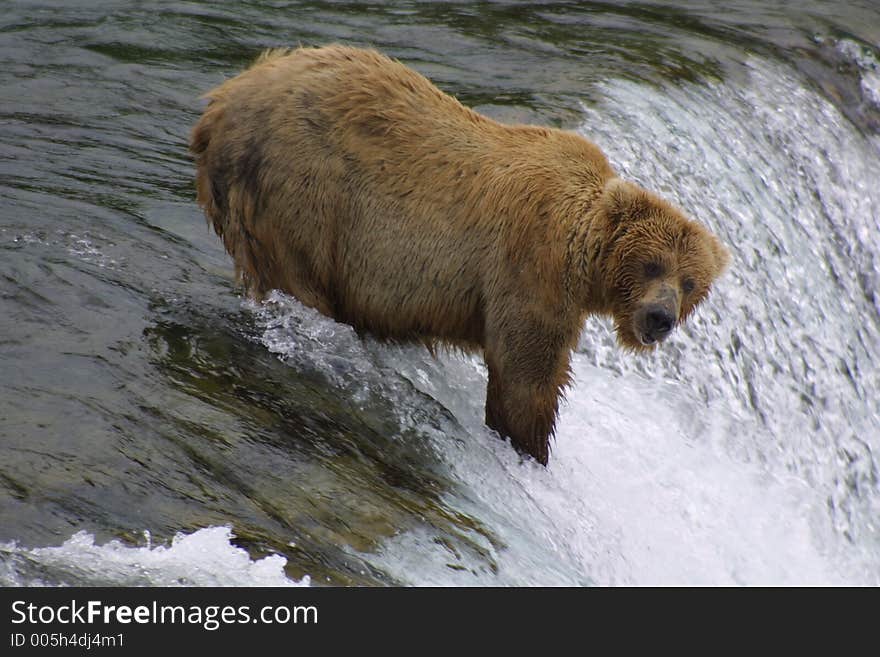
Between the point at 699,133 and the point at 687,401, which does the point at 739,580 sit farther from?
the point at 699,133

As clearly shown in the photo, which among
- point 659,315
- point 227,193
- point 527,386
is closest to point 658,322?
point 659,315

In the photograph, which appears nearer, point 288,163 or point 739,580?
point 288,163

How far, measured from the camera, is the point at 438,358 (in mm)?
6840

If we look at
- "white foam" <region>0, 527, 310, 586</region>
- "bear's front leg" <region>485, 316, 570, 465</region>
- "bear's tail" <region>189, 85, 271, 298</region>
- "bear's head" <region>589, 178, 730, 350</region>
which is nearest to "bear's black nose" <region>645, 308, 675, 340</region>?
"bear's head" <region>589, 178, 730, 350</region>

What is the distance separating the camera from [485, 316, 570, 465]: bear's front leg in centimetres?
588

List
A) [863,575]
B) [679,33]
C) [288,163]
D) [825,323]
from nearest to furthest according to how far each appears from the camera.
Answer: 1. [288,163]
2. [863,575]
3. [825,323]
4. [679,33]

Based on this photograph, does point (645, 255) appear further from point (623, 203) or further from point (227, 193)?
point (227, 193)

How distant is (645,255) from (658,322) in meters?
0.32

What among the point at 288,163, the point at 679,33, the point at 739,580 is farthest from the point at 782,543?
the point at 679,33

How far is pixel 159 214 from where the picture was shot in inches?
287

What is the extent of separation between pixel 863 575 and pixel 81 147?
18.3ft

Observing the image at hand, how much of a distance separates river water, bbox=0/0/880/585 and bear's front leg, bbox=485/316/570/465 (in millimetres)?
150

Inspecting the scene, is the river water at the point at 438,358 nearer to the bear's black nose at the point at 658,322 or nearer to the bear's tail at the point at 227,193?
the bear's tail at the point at 227,193

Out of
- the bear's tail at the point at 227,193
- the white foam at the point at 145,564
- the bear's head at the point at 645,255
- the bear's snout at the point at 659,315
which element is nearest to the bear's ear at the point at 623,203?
the bear's head at the point at 645,255
